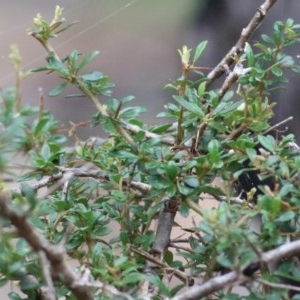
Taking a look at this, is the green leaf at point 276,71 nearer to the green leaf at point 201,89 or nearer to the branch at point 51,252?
the green leaf at point 201,89

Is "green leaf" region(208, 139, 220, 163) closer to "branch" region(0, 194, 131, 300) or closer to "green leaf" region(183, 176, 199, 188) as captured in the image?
"green leaf" region(183, 176, 199, 188)

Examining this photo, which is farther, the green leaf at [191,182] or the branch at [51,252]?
the green leaf at [191,182]

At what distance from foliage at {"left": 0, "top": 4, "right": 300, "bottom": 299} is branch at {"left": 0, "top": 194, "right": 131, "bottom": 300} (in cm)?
2

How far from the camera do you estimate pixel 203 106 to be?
661 millimetres

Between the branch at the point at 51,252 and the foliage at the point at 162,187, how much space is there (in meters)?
0.02

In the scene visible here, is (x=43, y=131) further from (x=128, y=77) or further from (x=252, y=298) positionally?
(x=128, y=77)

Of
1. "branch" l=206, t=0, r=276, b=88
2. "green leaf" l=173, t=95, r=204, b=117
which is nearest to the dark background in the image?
"branch" l=206, t=0, r=276, b=88

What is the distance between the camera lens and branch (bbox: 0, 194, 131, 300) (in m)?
0.36

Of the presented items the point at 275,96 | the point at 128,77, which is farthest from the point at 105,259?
the point at 128,77

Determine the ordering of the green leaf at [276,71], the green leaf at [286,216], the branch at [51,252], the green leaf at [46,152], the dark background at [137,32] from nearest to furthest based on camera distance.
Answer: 1. the branch at [51,252]
2. the green leaf at [286,216]
3. the green leaf at [46,152]
4. the green leaf at [276,71]
5. the dark background at [137,32]

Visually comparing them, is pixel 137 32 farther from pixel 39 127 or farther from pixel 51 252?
pixel 51 252

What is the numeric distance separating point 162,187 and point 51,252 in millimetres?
198

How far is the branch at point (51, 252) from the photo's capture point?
0.36 metres

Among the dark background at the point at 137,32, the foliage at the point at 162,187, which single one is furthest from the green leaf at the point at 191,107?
the dark background at the point at 137,32
